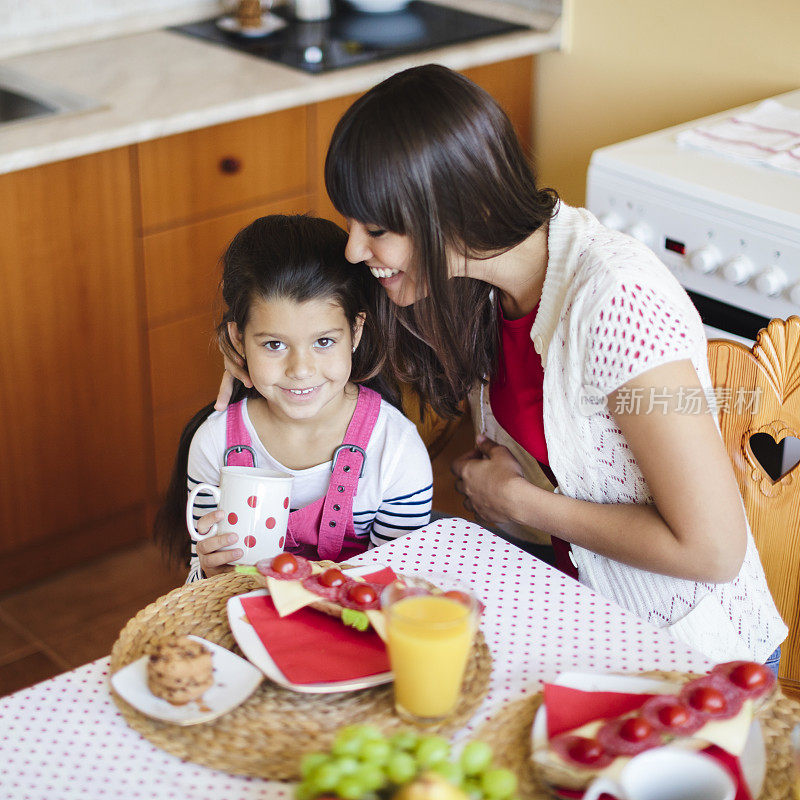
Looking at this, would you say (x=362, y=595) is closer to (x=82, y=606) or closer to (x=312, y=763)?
(x=312, y=763)

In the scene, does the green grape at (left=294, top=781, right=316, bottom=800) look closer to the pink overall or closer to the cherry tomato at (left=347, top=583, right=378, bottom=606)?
the cherry tomato at (left=347, top=583, right=378, bottom=606)

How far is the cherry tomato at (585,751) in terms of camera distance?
84 centimetres

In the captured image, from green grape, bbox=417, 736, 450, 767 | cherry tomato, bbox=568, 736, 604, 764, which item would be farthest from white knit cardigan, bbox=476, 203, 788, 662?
green grape, bbox=417, 736, 450, 767

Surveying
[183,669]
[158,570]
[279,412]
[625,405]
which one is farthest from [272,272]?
[158,570]

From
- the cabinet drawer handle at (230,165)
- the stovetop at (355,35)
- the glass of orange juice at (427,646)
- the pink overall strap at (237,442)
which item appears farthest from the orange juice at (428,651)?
the stovetop at (355,35)

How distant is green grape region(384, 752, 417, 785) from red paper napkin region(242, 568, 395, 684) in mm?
233

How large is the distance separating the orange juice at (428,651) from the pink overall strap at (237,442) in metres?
0.56

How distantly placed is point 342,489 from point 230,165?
1022 millimetres

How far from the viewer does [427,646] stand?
34.7 inches

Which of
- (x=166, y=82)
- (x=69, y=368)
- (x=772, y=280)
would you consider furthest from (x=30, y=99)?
(x=772, y=280)

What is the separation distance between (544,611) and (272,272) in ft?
1.83

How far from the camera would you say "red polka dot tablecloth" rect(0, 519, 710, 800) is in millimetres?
877

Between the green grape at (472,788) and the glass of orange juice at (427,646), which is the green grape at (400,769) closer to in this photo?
the green grape at (472,788)

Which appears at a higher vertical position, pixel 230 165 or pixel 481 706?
pixel 230 165
